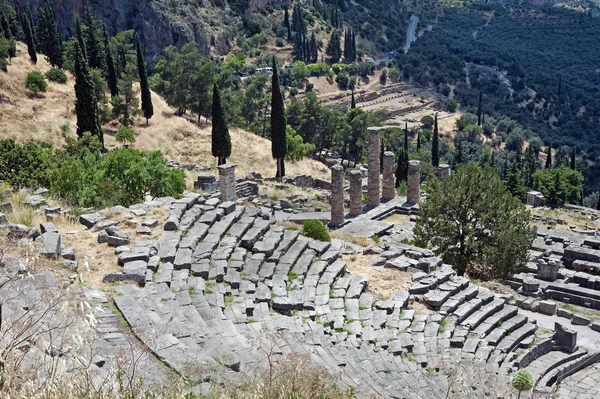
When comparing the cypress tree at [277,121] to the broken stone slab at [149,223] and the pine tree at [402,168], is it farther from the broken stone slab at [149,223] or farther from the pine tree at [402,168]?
the broken stone slab at [149,223]

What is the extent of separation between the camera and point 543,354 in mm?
17297

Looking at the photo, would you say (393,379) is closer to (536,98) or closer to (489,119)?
(489,119)

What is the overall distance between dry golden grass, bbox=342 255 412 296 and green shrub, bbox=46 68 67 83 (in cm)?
3844

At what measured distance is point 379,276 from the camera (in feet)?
59.8

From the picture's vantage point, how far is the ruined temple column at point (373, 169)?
3675 centimetres

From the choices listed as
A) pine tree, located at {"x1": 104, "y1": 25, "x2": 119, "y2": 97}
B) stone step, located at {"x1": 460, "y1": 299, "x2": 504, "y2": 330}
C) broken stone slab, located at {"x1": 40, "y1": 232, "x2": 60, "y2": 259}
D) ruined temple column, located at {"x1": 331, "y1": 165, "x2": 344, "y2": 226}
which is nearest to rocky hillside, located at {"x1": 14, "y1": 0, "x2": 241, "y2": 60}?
pine tree, located at {"x1": 104, "y1": 25, "x2": 119, "y2": 97}

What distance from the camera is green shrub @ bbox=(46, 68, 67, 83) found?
49.3 meters

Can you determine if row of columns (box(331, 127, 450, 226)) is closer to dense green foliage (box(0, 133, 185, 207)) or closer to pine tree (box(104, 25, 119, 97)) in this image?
dense green foliage (box(0, 133, 185, 207))

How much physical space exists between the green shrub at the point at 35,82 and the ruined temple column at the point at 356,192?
26.6 meters

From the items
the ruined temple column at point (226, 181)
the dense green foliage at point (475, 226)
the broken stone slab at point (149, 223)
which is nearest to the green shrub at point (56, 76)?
the ruined temple column at point (226, 181)

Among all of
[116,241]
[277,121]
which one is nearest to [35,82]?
[277,121]

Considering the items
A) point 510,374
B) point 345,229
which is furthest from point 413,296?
point 345,229

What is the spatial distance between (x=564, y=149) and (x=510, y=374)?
79402mm

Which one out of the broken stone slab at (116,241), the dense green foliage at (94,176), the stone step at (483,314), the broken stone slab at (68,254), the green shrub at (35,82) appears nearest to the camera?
the broken stone slab at (68,254)
